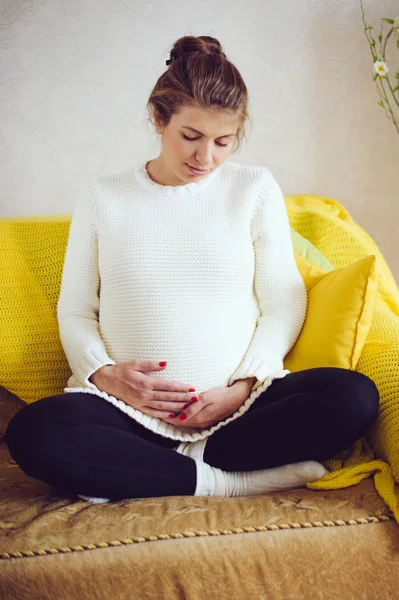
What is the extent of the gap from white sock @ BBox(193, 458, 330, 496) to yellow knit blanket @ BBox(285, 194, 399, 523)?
0.09 ft

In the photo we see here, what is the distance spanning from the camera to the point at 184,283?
1392mm

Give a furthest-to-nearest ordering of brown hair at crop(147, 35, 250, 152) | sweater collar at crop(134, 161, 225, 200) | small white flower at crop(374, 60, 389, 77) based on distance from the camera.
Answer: small white flower at crop(374, 60, 389, 77), sweater collar at crop(134, 161, 225, 200), brown hair at crop(147, 35, 250, 152)

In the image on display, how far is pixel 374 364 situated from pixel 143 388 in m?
0.48

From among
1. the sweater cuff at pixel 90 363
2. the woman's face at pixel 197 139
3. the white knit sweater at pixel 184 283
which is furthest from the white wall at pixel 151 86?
the sweater cuff at pixel 90 363

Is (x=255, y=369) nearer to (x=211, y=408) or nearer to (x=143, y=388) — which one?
(x=211, y=408)

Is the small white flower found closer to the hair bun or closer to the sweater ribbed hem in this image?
the hair bun

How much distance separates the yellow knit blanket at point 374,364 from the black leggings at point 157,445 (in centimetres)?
5

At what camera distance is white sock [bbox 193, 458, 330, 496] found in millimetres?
1259

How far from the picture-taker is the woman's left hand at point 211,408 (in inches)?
51.8

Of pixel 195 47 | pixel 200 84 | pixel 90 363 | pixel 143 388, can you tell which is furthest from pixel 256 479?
pixel 195 47

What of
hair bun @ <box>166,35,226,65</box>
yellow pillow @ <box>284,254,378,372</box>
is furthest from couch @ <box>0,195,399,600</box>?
hair bun @ <box>166,35,226,65</box>

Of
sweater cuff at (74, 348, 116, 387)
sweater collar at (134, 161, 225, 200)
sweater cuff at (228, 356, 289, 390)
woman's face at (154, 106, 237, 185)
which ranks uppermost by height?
woman's face at (154, 106, 237, 185)

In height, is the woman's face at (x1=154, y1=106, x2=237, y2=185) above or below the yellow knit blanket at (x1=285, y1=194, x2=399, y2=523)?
above

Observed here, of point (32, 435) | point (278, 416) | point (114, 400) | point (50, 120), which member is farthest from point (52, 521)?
point (50, 120)
